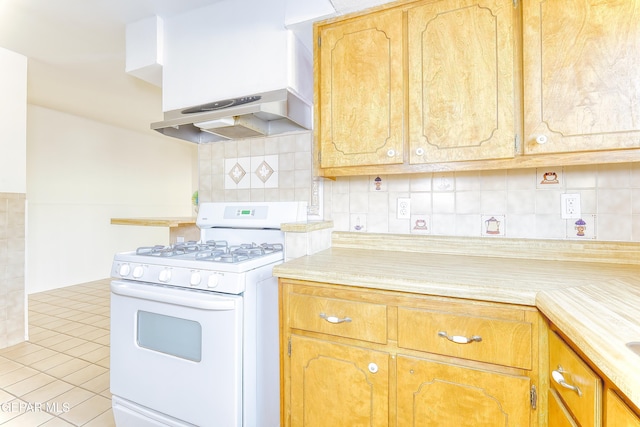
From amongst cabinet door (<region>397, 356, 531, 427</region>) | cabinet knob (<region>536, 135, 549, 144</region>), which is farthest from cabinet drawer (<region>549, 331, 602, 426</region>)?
cabinet knob (<region>536, 135, 549, 144</region>)

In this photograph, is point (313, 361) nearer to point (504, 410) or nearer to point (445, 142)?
point (504, 410)

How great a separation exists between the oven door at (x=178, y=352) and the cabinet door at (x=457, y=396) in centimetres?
69

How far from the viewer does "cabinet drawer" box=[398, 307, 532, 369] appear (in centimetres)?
92

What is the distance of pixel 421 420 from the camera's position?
3.40 feet

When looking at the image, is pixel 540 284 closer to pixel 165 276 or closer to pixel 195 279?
pixel 195 279

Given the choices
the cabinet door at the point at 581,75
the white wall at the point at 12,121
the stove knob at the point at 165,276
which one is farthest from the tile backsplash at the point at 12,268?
the cabinet door at the point at 581,75

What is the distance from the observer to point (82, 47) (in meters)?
2.43

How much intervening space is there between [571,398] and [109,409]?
86.3 inches

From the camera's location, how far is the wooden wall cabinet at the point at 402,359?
933 millimetres

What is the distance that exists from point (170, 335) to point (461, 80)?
173 cm

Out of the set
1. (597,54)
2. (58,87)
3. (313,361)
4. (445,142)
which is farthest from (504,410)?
(58,87)

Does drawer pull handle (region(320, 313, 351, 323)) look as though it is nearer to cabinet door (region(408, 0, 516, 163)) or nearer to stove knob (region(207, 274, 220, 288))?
stove knob (region(207, 274, 220, 288))

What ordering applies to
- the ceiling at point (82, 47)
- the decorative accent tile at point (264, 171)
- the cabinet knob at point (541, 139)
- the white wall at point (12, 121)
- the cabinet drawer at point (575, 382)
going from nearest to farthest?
the cabinet drawer at point (575, 382) → the cabinet knob at point (541, 139) → the ceiling at point (82, 47) → the decorative accent tile at point (264, 171) → the white wall at point (12, 121)

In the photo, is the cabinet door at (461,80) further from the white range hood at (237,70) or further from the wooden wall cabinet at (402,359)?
the wooden wall cabinet at (402,359)
